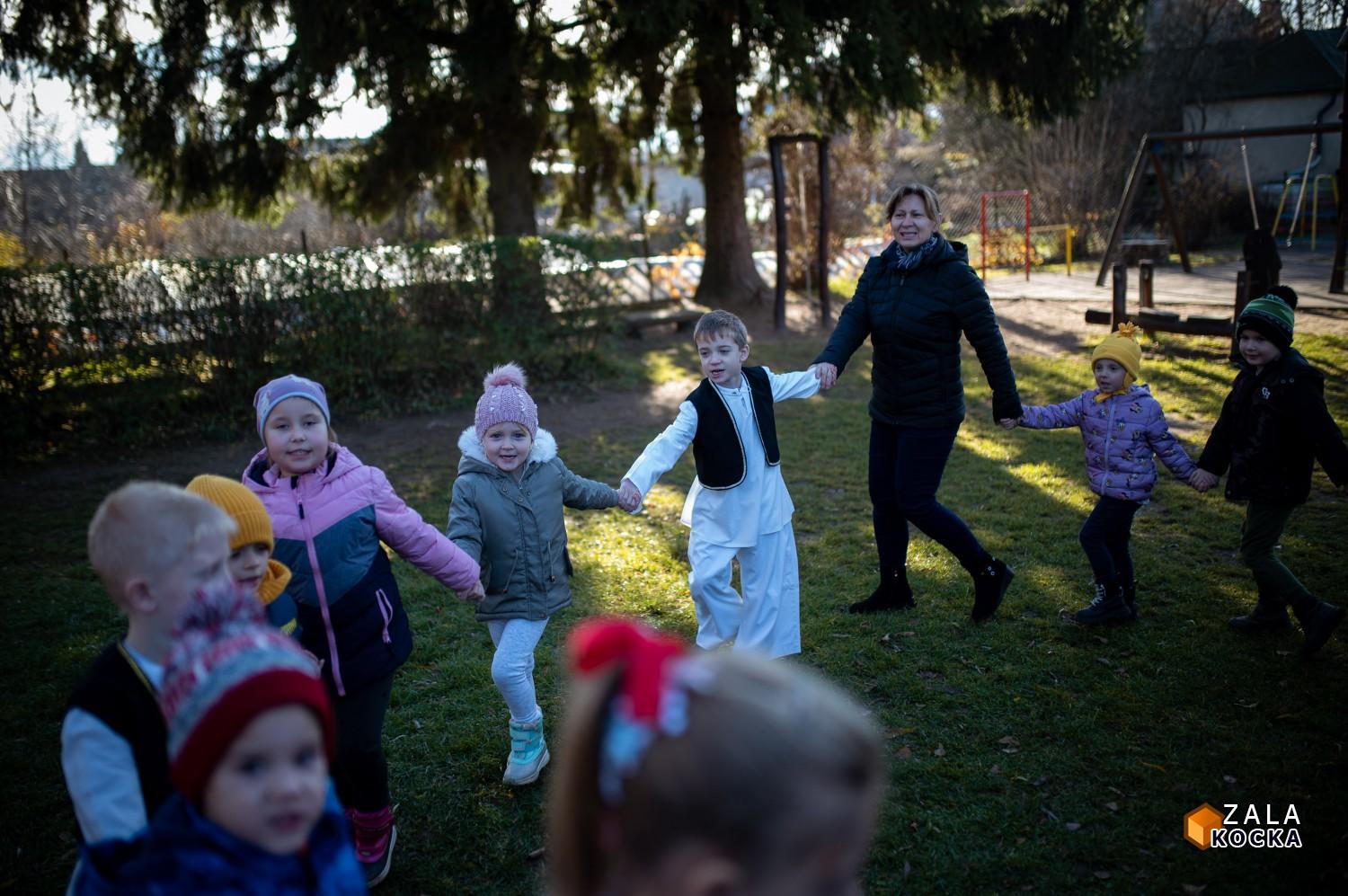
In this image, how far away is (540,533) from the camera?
3.79 meters

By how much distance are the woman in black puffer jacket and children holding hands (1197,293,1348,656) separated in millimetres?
1042

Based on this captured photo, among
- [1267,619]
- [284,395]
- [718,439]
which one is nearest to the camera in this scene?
[284,395]

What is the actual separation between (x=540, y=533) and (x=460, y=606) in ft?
7.37

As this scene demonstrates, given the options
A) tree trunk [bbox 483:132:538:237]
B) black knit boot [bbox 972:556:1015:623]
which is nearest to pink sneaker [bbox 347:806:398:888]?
black knit boot [bbox 972:556:1015:623]

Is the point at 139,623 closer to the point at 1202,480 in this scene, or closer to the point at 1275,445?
the point at 1202,480

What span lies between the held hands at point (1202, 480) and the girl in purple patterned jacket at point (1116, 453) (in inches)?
0.8

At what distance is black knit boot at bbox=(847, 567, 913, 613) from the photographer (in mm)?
5270

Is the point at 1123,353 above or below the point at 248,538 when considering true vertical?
above

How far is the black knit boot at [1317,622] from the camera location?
4.34 metres

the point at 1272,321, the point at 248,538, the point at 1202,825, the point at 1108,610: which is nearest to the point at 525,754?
the point at 248,538

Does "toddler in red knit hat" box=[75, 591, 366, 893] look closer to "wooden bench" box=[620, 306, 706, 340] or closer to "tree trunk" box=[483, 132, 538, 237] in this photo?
"wooden bench" box=[620, 306, 706, 340]

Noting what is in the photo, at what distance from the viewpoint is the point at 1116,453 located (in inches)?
185

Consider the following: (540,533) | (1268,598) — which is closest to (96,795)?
(540,533)

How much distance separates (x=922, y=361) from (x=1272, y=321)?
5.19ft
